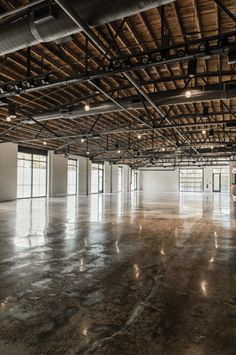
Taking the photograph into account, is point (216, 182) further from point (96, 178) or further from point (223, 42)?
point (223, 42)

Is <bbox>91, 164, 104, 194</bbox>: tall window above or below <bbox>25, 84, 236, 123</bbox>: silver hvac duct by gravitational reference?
below

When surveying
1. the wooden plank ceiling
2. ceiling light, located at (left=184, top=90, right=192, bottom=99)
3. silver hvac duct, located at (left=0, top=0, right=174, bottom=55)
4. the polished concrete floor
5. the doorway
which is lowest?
the polished concrete floor

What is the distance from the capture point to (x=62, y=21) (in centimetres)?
345

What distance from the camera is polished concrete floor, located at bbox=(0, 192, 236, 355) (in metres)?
2.00

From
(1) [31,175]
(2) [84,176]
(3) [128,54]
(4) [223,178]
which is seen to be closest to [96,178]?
(2) [84,176]

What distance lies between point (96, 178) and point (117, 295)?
22772mm

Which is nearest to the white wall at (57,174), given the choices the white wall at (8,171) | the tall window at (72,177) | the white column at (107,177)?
the tall window at (72,177)

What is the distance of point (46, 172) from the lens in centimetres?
1908

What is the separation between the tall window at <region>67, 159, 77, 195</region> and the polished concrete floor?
1597 centimetres

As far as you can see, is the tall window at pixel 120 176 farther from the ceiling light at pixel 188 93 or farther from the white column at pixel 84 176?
the ceiling light at pixel 188 93

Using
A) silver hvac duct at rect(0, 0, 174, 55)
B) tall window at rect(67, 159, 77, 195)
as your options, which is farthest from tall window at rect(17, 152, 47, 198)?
silver hvac duct at rect(0, 0, 174, 55)

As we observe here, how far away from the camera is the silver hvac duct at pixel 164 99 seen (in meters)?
6.34

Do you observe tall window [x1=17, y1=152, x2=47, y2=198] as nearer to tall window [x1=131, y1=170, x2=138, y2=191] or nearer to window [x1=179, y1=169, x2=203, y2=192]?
tall window [x1=131, y1=170, x2=138, y2=191]

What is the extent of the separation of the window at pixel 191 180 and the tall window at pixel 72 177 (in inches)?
635
